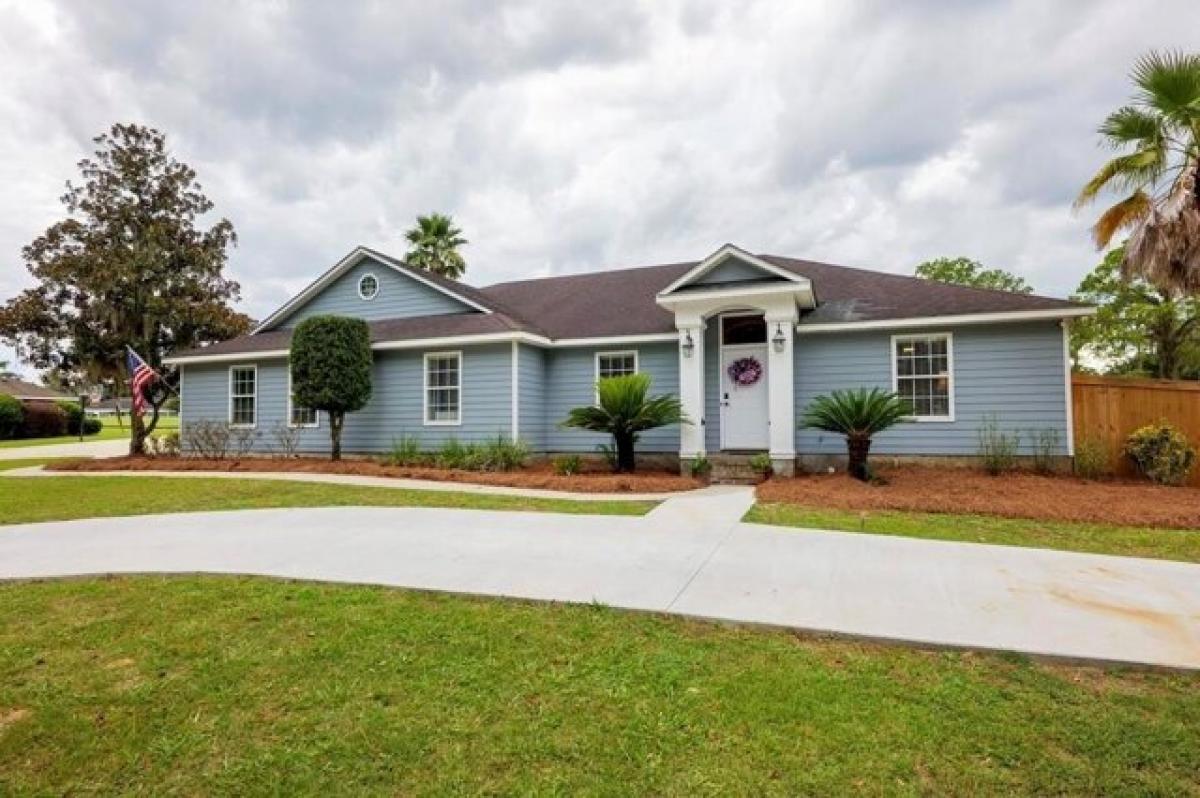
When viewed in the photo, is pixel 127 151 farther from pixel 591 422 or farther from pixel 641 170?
pixel 591 422

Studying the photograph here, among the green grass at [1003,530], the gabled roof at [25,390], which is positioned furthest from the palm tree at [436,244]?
the gabled roof at [25,390]

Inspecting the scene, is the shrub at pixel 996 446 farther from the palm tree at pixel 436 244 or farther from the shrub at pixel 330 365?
the palm tree at pixel 436 244

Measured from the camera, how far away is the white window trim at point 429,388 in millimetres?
13977

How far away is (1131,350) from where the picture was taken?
95.7ft

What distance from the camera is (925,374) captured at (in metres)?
11.9

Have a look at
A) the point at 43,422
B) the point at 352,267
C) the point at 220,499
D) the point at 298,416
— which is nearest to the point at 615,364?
the point at 352,267

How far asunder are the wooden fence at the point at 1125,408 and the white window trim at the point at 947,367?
1.95m

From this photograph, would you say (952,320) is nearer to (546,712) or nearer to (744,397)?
(744,397)

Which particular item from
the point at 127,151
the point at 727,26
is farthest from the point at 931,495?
the point at 127,151

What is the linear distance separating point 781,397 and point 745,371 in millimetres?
1317

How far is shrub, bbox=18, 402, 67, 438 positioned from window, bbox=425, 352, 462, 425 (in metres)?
29.2

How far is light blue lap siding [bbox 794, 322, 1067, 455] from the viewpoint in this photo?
1108 centimetres

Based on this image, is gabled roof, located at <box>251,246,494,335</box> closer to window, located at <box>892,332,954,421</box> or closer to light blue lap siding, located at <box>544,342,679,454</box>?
light blue lap siding, located at <box>544,342,679,454</box>

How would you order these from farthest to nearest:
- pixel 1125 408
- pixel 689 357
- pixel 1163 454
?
pixel 689 357
pixel 1125 408
pixel 1163 454
